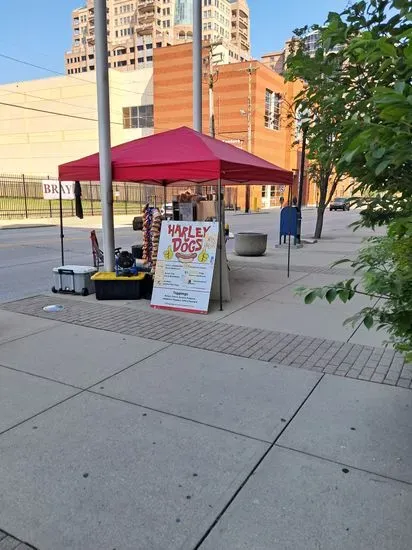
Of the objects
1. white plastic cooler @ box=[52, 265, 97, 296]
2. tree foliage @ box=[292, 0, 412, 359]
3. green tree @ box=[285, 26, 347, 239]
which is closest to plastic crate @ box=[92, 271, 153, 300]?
white plastic cooler @ box=[52, 265, 97, 296]

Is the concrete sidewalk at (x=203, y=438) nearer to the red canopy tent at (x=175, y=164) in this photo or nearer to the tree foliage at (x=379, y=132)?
the tree foliage at (x=379, y=132)

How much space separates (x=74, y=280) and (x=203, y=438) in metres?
5.06

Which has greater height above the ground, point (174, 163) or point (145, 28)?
point (145, 28)

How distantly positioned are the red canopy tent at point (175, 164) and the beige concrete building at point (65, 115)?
4608cm

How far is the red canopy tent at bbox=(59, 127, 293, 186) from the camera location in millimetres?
6359

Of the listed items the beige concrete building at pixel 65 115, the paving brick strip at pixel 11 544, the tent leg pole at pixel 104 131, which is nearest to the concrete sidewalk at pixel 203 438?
the paving brick strip at pixel 11 544

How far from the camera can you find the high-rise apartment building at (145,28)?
395 ft

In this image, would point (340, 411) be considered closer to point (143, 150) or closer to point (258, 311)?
point (258, 311)

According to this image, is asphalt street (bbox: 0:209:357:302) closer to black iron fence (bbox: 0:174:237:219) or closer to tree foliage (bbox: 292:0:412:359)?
tree foliage (bbox: 292:0:412:359)

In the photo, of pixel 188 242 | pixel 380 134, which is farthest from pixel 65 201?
pixel 380 134

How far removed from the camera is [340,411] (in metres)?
3.61

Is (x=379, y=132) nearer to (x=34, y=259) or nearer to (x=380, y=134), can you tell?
(x=380, y=134)

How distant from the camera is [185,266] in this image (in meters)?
6.84

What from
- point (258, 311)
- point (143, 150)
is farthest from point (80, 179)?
point (258, 311)
